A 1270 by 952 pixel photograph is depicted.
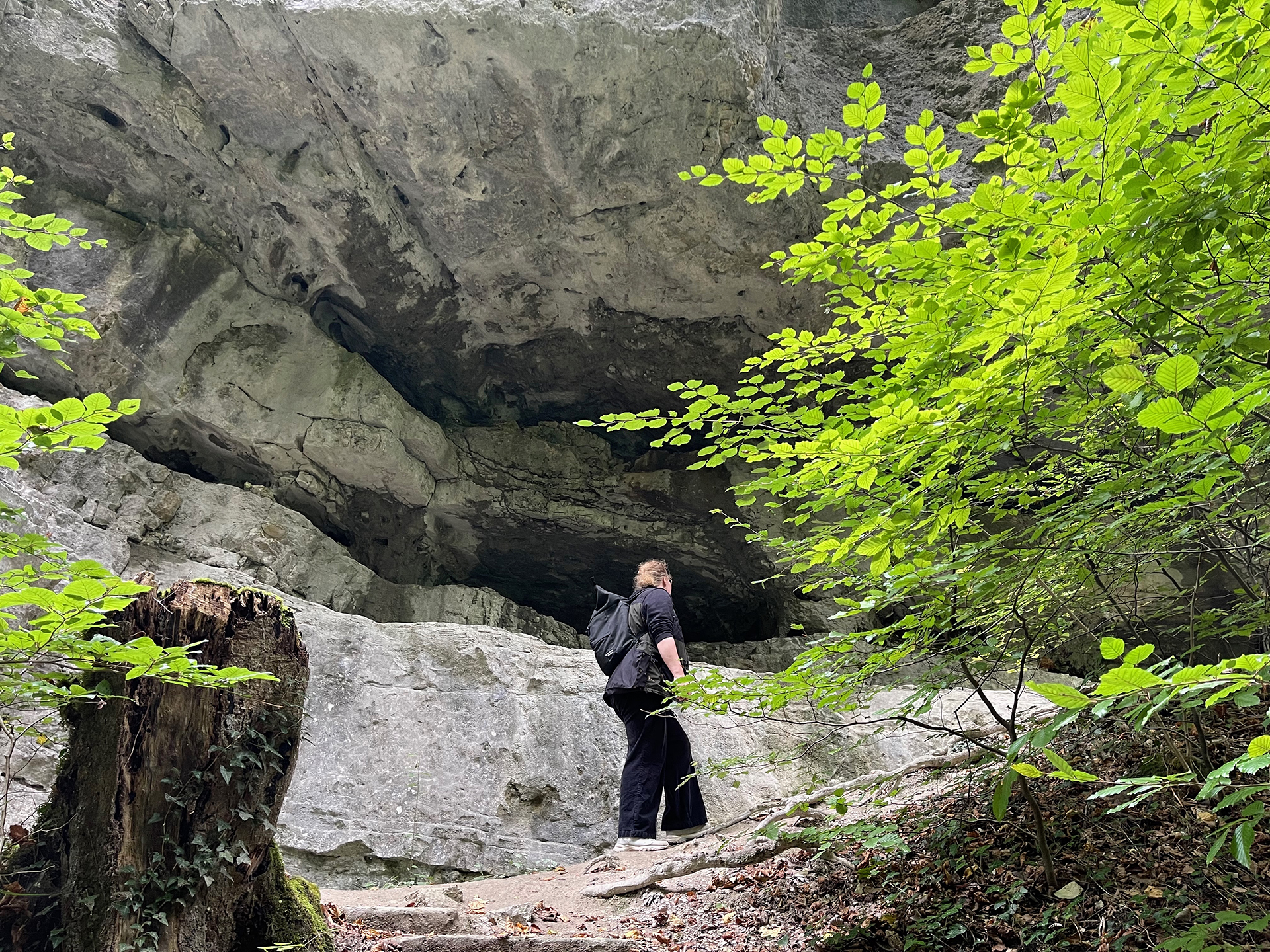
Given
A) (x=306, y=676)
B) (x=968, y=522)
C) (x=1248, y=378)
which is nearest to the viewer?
(x=1248, y=378)

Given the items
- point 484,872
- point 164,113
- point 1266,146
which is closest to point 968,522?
point 1266,146

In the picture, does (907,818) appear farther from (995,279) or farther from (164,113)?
(164,113)

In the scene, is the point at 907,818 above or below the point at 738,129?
below

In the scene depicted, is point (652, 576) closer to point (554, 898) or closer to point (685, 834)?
point (685, 834)

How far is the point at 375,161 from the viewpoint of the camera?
8219mm

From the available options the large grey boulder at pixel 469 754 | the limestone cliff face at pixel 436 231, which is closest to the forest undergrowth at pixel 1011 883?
the large grey boulder at pixel 469 754

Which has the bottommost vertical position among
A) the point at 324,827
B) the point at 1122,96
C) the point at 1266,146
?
the point at 324,827

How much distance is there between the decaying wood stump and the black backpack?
238cm

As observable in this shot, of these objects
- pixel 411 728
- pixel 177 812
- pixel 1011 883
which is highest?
pixel 411 728

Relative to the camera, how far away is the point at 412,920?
362 cm

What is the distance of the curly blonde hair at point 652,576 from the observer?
544 cm

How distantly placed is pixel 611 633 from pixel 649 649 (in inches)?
14.1

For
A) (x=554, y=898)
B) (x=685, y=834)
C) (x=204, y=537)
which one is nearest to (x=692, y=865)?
(x=554, y=898)

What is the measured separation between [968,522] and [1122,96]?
4.17 feet
